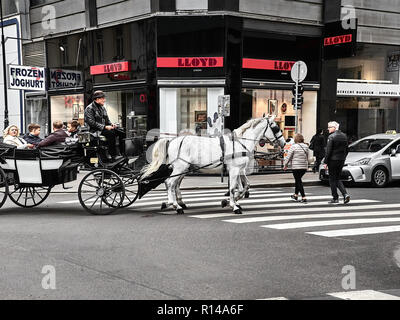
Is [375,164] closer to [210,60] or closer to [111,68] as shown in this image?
[210,60]

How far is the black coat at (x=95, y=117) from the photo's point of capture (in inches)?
370

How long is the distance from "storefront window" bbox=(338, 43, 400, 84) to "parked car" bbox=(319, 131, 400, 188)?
7495 millimetres

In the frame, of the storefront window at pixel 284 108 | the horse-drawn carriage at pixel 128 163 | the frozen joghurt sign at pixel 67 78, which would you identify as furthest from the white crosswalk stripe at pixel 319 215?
the frozen joghurt sign at pixel 67 78

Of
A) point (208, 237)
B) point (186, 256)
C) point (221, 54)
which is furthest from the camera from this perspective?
point (221, 54)

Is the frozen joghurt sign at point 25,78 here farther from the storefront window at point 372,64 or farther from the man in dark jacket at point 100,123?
the storefront window at point 372,64

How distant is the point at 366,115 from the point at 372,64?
8.86ft

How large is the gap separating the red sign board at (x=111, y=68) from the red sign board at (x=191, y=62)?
1930 mm

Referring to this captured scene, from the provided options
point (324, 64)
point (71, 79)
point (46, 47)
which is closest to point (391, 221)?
point (324, 64)

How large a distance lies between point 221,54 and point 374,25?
897 cm

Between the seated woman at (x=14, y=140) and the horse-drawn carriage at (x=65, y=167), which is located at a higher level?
the seated woman at (x=14, y=140)

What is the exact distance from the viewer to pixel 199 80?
1869 centimetres

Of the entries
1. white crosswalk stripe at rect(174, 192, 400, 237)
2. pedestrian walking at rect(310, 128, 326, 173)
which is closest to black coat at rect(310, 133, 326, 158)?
pedestrian walking at rect(310, 128, 326, 173)

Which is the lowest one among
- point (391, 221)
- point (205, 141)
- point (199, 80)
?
point (391, 221)

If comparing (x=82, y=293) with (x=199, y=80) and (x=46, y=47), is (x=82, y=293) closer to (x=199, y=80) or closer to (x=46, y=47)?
(x=199, y=80)
